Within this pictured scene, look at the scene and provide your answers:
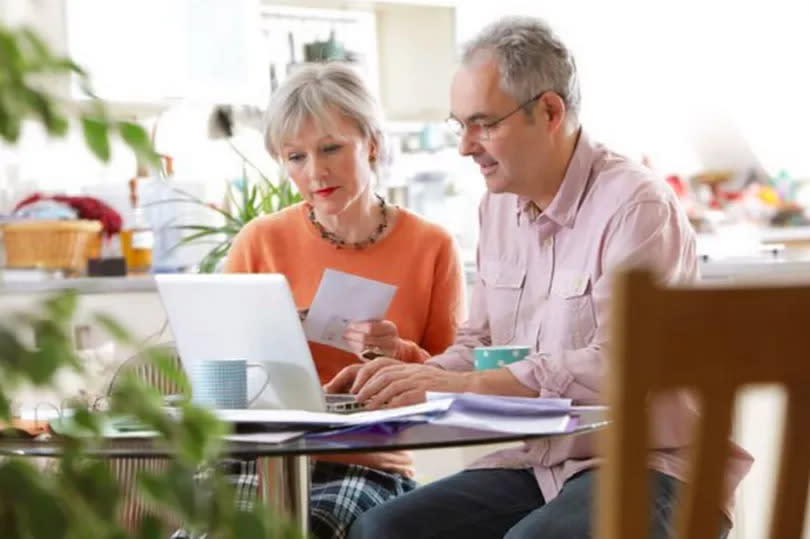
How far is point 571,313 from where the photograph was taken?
7.66 ft

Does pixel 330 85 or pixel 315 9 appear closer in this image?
pixel 330 85

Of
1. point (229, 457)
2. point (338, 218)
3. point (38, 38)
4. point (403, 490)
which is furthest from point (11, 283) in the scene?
point (38, 38)

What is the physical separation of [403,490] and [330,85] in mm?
786

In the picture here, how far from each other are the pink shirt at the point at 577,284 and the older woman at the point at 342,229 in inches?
9.6

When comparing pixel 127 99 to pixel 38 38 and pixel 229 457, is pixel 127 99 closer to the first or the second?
pixel 229 457

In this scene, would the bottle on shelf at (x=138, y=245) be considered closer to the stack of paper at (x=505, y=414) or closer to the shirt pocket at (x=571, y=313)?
the shirt pocket at (x=571, y=313)

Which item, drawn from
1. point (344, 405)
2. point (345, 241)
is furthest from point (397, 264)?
point (344, 405)

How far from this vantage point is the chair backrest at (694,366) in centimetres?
98

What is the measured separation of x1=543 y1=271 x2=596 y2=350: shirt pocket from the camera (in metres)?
2.32

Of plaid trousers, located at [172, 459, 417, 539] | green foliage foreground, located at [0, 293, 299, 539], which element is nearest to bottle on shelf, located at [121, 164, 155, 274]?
plaid trousers, located at [172, 459, 417, 539]

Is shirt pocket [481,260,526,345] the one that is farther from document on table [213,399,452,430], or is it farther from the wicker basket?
the wicker basket

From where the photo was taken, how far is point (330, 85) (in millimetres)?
2791

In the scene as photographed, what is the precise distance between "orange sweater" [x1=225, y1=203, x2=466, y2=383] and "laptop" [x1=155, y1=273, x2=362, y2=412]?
558 mm

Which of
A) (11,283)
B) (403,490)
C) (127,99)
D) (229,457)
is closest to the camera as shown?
(229,457)
